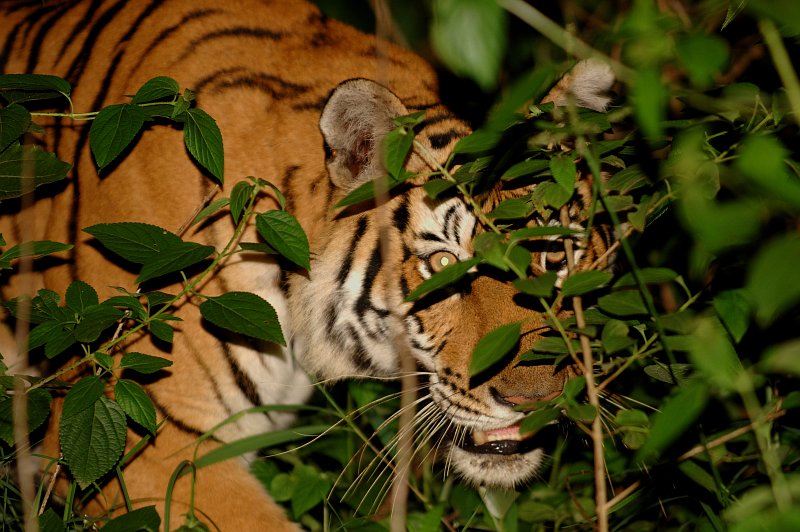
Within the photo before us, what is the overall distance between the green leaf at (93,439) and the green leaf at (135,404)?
0.03 m

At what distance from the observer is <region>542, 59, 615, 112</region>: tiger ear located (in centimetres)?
145

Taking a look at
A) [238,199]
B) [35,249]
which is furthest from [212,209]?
[35,249]

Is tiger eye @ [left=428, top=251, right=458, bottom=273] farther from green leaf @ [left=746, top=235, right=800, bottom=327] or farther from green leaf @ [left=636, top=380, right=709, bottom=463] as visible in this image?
green leaf @ [left=746, top=235, right=800, bottom=327]

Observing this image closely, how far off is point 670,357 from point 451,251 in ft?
1.63

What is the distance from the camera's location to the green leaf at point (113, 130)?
128 centimetres

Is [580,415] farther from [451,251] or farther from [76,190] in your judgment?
[76,190]

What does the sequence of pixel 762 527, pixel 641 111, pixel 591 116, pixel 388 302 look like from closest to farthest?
1. pixel 641 111
2. pixel 762 527
3. pixel 591 116
4. pixel 388 302

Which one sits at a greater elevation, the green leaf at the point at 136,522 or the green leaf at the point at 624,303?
the green leaf at the point at 136,522

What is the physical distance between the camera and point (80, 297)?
4.36ft

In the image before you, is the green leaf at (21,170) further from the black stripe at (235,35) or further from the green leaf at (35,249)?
the black stripe at (235,35)

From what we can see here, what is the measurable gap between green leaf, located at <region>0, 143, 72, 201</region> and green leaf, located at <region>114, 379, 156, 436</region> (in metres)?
0.41

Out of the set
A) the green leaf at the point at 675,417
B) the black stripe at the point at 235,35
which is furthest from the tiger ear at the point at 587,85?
the green leaf at the point at 675,417

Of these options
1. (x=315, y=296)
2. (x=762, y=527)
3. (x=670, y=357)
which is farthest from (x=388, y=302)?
(x=762, y=527)

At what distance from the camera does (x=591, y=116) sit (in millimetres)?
1206
